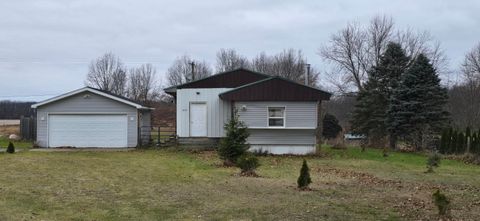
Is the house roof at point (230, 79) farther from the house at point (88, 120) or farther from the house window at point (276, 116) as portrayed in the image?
the house at point (88, 120)

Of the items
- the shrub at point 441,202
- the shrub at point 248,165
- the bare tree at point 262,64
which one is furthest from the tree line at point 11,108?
the shrub at point 441,202

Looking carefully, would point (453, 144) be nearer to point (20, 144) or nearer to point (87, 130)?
point (87, 130)

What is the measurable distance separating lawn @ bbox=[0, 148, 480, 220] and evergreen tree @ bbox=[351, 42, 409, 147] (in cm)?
1450

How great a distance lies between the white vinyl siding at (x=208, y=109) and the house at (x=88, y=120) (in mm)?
2934

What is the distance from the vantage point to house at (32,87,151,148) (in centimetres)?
2759

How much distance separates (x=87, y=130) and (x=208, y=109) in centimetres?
675

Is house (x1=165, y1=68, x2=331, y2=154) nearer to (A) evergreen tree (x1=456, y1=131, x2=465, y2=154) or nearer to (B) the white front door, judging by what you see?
(B) the white front door

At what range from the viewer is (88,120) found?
91.2 ft

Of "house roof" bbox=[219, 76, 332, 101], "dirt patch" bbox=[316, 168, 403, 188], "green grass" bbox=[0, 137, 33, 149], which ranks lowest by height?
"dirt patch" bbox=[316, 168, 403, 188]

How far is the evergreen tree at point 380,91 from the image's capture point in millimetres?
32781

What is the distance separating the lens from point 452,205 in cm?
1037

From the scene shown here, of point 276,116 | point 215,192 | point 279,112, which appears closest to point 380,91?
point 279,112

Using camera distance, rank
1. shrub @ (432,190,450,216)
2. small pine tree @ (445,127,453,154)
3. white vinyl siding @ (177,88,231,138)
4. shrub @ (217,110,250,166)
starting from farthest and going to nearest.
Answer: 1. small pine tree @ (445,127,453,154)
2. white vinyl siding @ (177,88,231,138)
3. shrub @ (217,110,250,166)
4. shrub @ (432,190,450,216)

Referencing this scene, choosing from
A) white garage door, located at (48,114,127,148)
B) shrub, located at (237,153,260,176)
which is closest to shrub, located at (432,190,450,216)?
shrub, located at (237,153,260,176)
